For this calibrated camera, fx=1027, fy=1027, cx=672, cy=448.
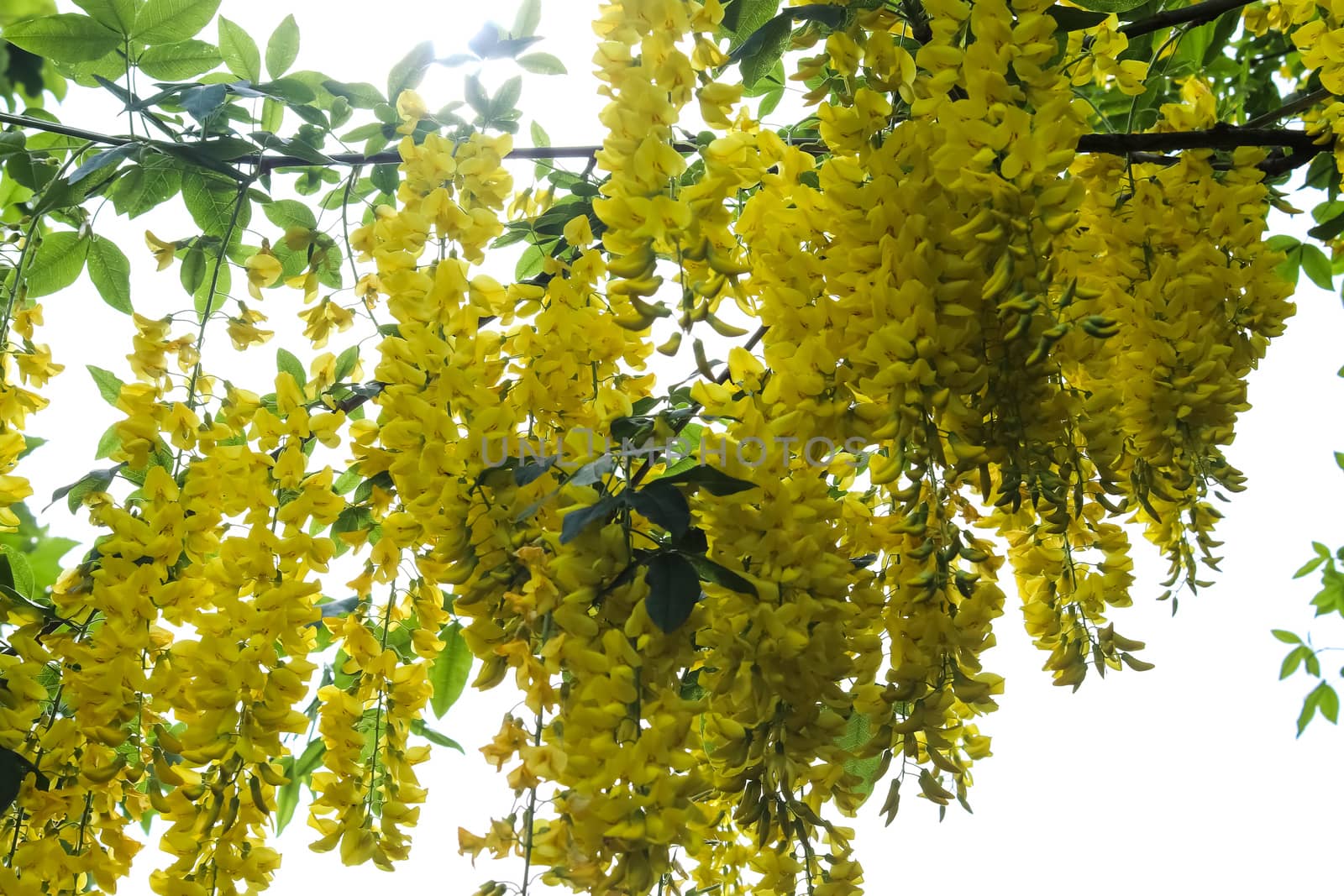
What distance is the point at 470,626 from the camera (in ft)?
2.15

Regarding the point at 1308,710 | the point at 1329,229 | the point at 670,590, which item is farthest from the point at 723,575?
the point at 1308,710

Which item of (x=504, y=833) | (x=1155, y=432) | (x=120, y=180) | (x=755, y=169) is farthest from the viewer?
(x=120, y=180)

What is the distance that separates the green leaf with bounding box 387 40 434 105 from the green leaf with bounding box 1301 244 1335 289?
1270 mm

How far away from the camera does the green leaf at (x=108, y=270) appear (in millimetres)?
1021

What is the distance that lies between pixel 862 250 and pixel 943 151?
0.27 feet

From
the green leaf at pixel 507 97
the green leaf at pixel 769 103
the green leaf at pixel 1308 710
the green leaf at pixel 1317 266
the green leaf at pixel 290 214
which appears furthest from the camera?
the green leaf at pixel 1308 710

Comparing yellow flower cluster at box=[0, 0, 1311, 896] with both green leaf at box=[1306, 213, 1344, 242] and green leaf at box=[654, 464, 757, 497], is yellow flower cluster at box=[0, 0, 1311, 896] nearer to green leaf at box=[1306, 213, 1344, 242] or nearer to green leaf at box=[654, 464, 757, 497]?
green leaf at box=[654, 464, 757, 497]

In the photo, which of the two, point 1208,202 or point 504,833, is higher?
point 1208,202

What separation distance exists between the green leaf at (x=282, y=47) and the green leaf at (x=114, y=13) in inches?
4.6

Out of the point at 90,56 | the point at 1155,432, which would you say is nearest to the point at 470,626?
the point at 1155,432

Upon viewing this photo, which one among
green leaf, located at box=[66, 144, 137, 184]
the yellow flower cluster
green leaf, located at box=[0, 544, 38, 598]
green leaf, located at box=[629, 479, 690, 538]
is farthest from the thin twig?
green leaf, located at box=[0, 544, 38, 598]

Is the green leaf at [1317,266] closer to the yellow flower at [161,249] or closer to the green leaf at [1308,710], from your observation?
the green leaf at [1308,710]

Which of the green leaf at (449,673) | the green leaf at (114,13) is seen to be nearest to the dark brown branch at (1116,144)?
the green leaf at (114,13)

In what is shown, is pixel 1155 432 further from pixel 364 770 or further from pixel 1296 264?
pixel 1296 264
